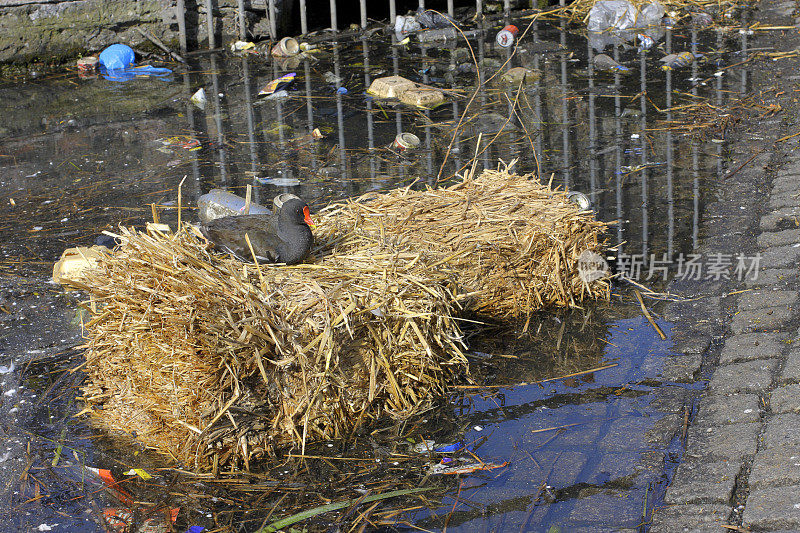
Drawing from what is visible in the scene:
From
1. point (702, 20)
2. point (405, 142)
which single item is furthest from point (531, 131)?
point (702, 20)

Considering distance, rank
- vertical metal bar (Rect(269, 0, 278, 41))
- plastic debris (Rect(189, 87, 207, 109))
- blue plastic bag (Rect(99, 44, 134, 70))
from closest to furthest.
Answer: plastic debris (Rect(189, 87, 207, 109)), blue plastic bag (Rect(99, 44, 134, 70)), vertical metal bar (Rect(269, 0, 278, 41))

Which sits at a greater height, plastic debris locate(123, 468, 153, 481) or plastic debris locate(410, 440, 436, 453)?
plastic debris locate(123, 468, 153, 481)

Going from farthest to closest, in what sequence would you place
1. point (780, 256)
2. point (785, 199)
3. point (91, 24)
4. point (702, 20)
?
point (702, 20) < point (91, 24) < point (785, 199) < point (780, 256)

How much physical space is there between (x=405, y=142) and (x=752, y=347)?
14.3 feet

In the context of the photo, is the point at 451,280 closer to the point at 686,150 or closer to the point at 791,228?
the point at 791,228

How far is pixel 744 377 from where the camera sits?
409 centimetres

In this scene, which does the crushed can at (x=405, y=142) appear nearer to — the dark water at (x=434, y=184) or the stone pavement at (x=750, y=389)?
the dark water at (x=434, y=184)

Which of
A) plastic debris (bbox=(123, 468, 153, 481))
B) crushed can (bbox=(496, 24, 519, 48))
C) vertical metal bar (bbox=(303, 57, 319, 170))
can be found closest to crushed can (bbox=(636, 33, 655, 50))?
crushed can (bbox=(496, 24, 519, 48))

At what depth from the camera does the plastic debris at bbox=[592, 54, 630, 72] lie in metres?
10.3

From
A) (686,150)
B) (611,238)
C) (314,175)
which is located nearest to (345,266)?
(611,238)

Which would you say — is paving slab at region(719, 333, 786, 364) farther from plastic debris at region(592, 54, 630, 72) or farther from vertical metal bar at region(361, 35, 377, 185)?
plastic debris at region(592, 54, 630, 72)

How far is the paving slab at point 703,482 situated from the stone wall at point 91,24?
432 inches

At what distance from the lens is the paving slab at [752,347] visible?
424 centimetres

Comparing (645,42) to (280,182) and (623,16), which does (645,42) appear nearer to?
(623,16)
